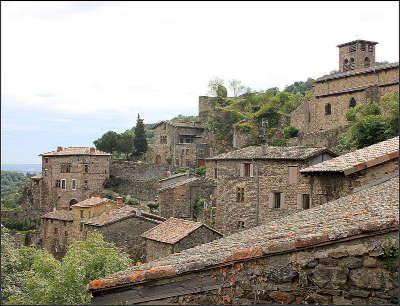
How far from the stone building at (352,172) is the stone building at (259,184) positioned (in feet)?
44.7

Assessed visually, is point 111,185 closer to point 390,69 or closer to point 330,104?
point 330,104

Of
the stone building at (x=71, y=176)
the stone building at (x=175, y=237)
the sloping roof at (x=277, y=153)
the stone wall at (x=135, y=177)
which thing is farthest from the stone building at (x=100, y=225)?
the stone wall at (x=135, y=177)

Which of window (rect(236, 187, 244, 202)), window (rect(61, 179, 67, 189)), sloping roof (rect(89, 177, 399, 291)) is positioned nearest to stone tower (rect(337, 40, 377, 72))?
window (rect(236, 187, 244, 202))

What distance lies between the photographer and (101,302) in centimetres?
620

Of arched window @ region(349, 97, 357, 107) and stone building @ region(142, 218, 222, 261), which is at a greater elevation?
arched window @ region(349, 97, 357, 107)

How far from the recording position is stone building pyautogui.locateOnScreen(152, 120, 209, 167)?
63469mm

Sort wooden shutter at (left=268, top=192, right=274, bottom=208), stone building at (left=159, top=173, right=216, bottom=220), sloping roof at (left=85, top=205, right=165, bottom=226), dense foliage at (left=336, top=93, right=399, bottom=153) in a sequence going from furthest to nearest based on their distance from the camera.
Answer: stone building at (left=159, top=173, right=216, bottom=220) < sloping roof at (left=85, top=205, right=165, bottom=226) < dense foliage at (left=336, top=93, right=399, bottom=153) < wooden shutter at (left=268, top=192, right=274, bottom=208)

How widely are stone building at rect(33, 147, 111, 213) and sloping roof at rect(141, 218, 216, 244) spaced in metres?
27.0

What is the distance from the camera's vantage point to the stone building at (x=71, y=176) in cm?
5594

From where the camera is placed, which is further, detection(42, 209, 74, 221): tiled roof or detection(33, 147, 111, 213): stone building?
detection(33, 147, 111, 213): stone building

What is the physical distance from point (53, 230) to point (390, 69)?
32.6m

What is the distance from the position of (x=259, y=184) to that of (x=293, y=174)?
8.26 feet

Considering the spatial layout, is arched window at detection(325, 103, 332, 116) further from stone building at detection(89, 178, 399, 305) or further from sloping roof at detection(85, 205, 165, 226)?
stone building at detection(89, 178, 399, 305)

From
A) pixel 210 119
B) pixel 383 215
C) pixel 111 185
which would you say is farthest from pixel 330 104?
pixel 383 215
